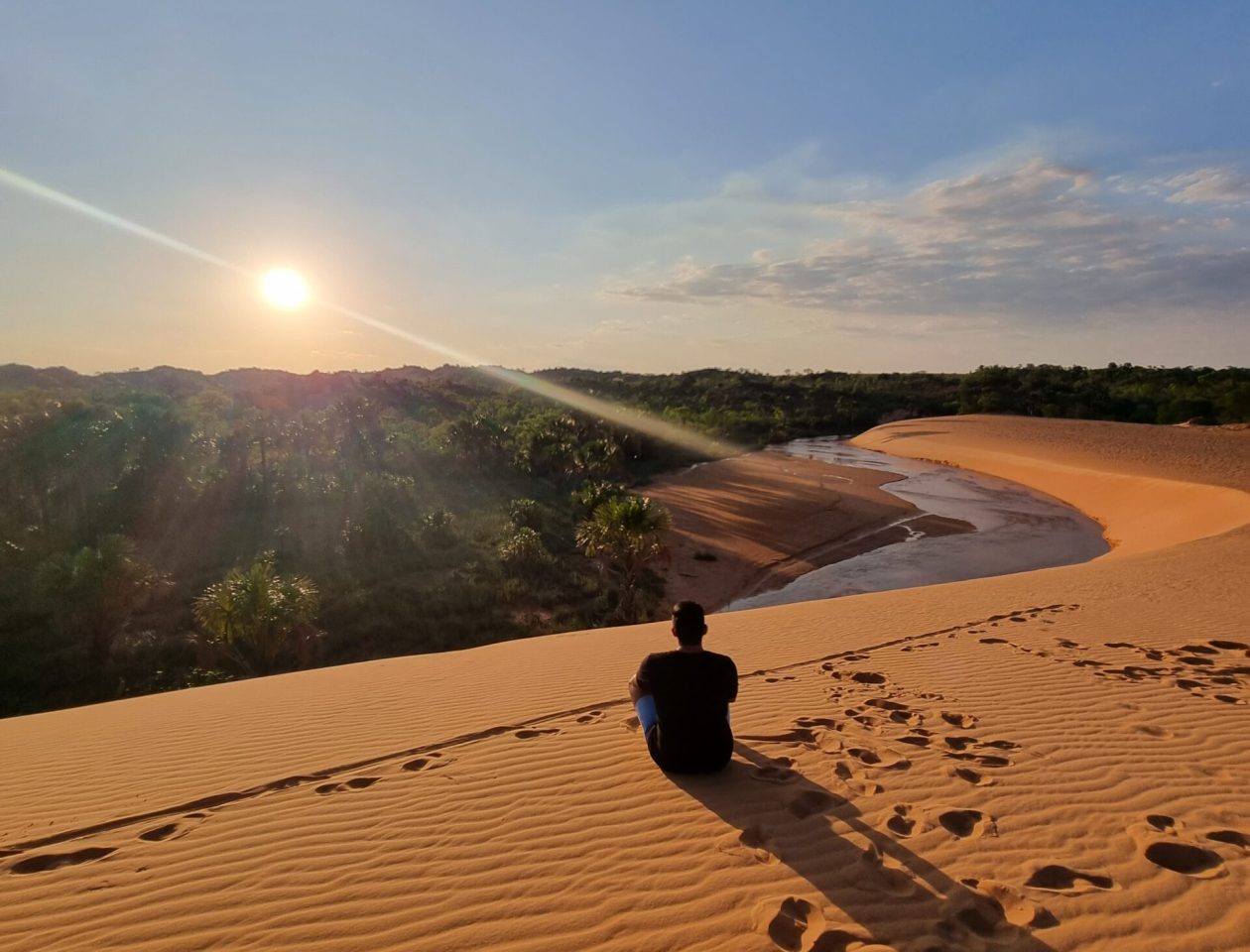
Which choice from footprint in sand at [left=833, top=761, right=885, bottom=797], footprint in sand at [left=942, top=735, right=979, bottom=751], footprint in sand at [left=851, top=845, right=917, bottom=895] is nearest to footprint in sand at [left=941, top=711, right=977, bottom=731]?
footprint in sand at [left=942, top=735, right=979, bottom=751]

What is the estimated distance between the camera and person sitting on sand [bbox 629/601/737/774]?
4.68m

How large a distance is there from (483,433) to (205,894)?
34.0 m

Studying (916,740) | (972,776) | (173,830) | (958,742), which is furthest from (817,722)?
(173,830)

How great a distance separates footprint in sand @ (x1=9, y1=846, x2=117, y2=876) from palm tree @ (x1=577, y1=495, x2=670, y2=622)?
616 inches

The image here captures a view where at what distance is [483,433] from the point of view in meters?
37.3

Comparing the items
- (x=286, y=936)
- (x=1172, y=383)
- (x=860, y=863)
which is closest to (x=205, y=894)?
(x=286, y=936)

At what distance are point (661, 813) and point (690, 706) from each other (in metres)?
0.65

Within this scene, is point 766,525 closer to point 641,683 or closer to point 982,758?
point 982,758

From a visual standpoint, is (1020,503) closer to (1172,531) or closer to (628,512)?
(1172,531)

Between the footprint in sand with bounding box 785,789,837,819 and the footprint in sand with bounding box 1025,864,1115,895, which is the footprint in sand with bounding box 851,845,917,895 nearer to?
the footprint in sand with bounding box 785,789,837,819

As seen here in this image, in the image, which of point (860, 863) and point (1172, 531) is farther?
point (1172, 531)

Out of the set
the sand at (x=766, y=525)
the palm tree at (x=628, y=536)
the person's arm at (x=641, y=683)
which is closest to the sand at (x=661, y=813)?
the person's arm at (x=641, y=683)

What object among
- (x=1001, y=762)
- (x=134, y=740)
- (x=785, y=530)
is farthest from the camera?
(x=785, y=530)

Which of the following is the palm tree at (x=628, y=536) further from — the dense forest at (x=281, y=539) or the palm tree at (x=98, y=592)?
the palm tree at (x=98, y=592)
